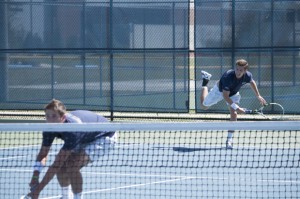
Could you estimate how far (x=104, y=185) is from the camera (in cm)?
892

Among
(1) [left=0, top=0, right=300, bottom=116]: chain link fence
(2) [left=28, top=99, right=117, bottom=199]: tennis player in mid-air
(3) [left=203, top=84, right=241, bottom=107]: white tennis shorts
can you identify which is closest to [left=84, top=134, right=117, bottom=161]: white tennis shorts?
(2) [left=28, top=99, right=117, bottom=199]: tennis player in mid-air

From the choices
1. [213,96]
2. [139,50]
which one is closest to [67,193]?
[213,96]

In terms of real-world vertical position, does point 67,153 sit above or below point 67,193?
above

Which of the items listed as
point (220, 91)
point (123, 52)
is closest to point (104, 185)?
point (220, 91)

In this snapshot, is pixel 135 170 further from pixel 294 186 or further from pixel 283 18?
pixel 283 18

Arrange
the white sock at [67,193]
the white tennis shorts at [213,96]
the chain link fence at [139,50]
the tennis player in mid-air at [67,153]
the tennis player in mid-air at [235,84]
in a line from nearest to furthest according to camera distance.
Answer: the tennis player in mid-air at [67,153] → the white sock at [67,193] → the tennis player in mid-air at [235,84] → the white tennis shorts at [213,96] → the chain link fence at [139,50]

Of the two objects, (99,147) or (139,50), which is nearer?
(99,147)

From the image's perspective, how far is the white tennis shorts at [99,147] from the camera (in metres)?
7.07

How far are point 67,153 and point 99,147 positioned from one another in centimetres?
40

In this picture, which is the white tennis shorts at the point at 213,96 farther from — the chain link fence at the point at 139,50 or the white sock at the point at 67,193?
the white sock at the point at 67,193

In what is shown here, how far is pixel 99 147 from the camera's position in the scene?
7.19 m

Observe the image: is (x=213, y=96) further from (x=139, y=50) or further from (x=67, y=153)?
(x=67, y=153)

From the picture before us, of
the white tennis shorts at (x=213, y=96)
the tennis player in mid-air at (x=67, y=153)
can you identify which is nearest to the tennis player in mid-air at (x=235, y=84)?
the white tennis shorts at (x=213, y=96)

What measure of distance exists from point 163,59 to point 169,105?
2.87 feet
